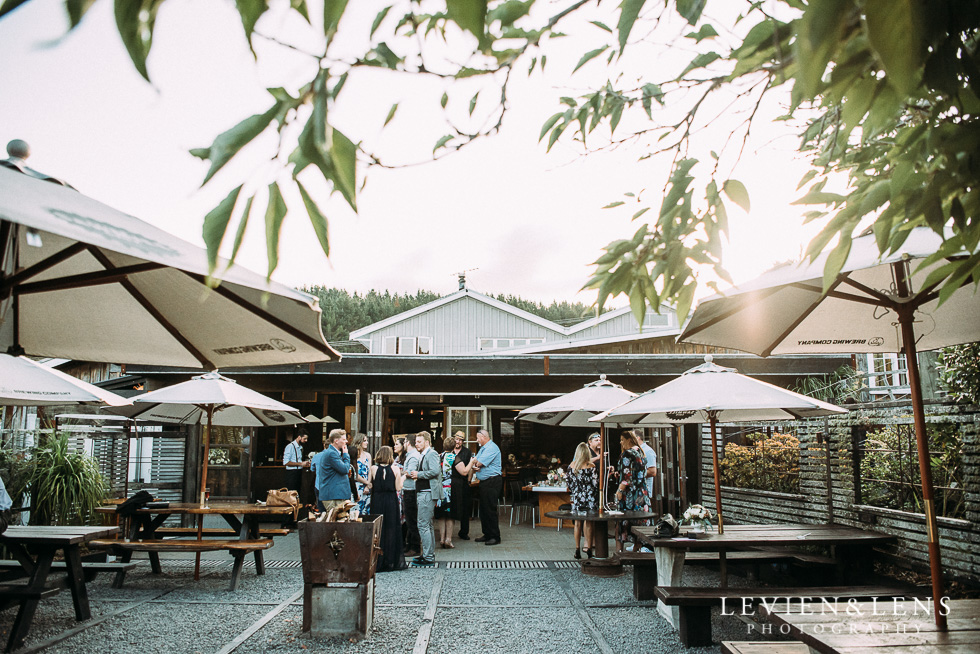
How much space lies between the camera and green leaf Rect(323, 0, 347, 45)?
35.0 inches

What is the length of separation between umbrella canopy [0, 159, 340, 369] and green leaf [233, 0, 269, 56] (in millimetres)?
1666

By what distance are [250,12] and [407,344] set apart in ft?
72.8

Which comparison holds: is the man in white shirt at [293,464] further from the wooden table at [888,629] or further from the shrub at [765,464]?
the wooden table at [888,629]

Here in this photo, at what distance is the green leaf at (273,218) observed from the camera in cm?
99

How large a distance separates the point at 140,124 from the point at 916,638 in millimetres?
3286

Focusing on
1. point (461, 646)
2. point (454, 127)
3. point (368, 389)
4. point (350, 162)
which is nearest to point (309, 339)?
point (454, 127)

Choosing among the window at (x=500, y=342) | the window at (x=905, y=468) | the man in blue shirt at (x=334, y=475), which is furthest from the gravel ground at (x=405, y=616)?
the window at (x=500, y=342)

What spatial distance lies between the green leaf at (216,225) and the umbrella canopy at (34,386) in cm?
444

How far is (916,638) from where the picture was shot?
272 centimetres

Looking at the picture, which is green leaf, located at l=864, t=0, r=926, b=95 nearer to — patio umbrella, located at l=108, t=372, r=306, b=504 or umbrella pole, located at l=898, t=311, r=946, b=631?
umbrella pole, located at l=898, t=311, r=946, b=631

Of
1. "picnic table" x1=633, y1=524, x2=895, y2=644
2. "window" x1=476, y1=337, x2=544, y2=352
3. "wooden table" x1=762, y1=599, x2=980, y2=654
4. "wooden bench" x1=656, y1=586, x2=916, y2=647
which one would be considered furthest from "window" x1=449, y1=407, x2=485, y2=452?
"wooden table" x1=762, y1=599, x2=980, y2=654

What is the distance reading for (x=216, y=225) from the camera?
0.95 metres

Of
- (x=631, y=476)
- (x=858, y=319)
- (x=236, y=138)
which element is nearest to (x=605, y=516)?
(x=631, y=476)

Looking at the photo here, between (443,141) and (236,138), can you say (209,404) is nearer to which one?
(443,141)
